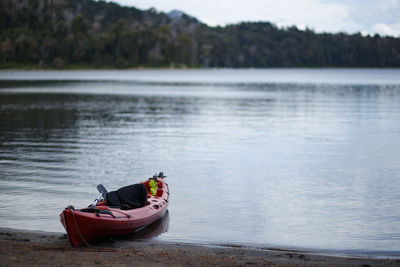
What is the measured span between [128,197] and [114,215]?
121cm

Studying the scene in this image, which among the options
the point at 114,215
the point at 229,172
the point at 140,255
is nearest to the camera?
the point at 140,255

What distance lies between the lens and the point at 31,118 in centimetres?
3756

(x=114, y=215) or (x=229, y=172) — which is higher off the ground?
(x=114, y=215)

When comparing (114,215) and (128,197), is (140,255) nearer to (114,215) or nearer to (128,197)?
(114,215)

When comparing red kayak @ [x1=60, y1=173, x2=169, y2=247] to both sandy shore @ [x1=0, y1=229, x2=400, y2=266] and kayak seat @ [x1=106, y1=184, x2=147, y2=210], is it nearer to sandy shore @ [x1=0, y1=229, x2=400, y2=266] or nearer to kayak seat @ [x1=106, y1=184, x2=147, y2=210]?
kayak seat @ [x1=106, y1=184, x2=147, y2=210]

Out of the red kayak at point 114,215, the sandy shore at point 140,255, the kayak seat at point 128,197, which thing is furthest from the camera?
the kayak seat at point 128,197

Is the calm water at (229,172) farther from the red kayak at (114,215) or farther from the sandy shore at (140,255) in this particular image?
the sandy shore at (140,255)

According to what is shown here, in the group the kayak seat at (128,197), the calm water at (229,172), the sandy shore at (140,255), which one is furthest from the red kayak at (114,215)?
the calm water at (229,172)

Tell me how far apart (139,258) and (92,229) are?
1.53 m

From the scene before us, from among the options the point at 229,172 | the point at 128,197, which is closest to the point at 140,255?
the point at 128,197

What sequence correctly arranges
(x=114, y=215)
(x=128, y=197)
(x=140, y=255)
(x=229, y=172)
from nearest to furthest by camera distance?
(x=140, y=255)
(x=114, y=215)
(x=128, y=197)
(x=229, y=172)

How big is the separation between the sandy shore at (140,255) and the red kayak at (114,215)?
315 mm

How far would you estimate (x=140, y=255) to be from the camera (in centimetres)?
997

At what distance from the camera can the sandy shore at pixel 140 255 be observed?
9.28 metres
